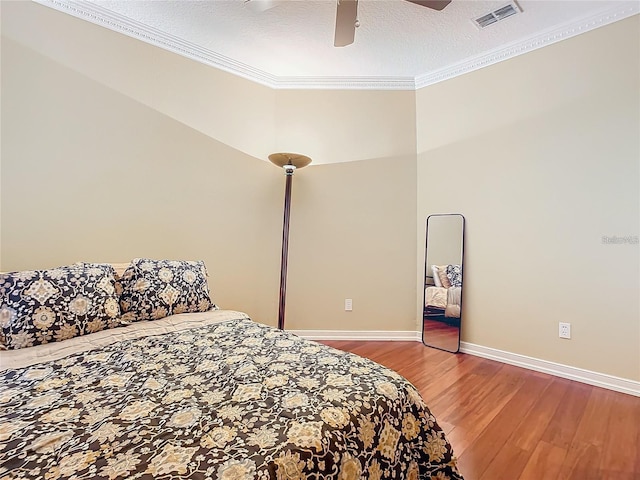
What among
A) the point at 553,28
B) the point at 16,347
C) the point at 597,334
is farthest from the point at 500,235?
the point at 16,347

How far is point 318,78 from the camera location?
3330mm

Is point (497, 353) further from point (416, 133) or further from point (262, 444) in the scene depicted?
point (262, 444)

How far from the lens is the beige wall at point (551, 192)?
2.31 metres

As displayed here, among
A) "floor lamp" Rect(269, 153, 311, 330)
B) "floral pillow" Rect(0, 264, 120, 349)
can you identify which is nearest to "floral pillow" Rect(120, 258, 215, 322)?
"floral pillow" Rect(0, 264, 120, 349)

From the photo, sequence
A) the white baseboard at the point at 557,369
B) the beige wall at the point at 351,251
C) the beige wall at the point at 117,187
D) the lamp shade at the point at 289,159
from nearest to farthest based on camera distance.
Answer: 1. the beige wall at the point at 117,187
2. the white baseboard at the point at 557,369
3. the lamp shade at the point at 289,159
4. the beige wall at the point at 351,251

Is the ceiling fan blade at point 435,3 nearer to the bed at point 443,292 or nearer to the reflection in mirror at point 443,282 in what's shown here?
the reflection in mirror at point 443,282

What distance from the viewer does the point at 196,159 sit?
2.83m

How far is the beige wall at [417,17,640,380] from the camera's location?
2.31 m

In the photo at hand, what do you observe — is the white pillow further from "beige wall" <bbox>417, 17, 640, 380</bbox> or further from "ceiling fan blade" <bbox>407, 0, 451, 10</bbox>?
"ceiling fan blade" <bbox>407, 0, 451, 10</bbox>

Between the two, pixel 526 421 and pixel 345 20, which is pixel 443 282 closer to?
pixel 526 421

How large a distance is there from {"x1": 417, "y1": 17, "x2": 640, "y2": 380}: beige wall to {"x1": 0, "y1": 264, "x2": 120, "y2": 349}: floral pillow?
2.85 m

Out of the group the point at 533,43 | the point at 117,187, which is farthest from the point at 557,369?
the point at 117,187

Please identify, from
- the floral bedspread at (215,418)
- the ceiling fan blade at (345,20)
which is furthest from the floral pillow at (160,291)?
the ceiling fan blade at (345,20)

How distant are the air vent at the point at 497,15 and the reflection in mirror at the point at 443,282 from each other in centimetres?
157
